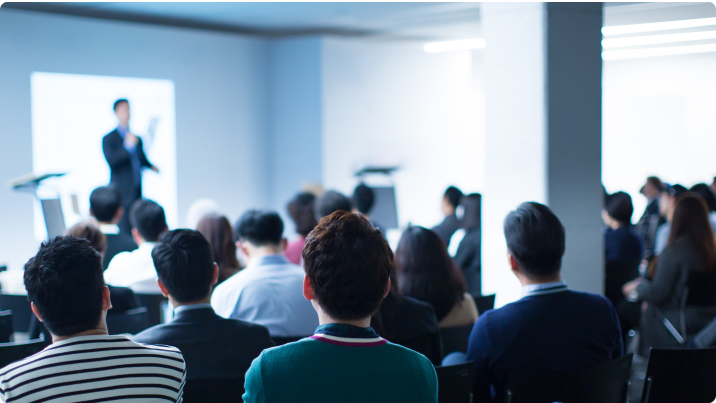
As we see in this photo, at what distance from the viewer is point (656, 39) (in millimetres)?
9922

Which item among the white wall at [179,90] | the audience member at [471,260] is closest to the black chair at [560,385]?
the audience member at [471,260]

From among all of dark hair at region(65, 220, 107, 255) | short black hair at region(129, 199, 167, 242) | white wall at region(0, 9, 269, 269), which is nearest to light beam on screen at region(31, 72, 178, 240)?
white wall at region(0, 9, 269, 269)

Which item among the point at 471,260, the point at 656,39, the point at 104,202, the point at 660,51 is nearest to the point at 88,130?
the point at 104,202

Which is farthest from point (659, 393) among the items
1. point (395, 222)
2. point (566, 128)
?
point (395, 222)

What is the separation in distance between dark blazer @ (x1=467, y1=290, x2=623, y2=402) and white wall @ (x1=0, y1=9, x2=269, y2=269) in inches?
238

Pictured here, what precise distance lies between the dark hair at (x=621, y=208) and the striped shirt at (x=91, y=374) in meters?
3.81

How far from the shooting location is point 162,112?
8.13m

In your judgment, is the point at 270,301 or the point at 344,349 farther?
the point at 270,301

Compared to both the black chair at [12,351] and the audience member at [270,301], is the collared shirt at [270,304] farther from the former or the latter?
the black chair at [12,351]

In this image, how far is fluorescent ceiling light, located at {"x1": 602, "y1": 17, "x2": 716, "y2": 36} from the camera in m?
8.53

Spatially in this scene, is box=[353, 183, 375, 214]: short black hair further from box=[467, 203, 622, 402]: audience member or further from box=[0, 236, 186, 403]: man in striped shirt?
box=[0, 236, 186, 403]: man in striped shirt

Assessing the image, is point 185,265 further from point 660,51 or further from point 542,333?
point 660,51

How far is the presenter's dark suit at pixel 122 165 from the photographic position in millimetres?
6305

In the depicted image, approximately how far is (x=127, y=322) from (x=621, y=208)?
11.1 feet
